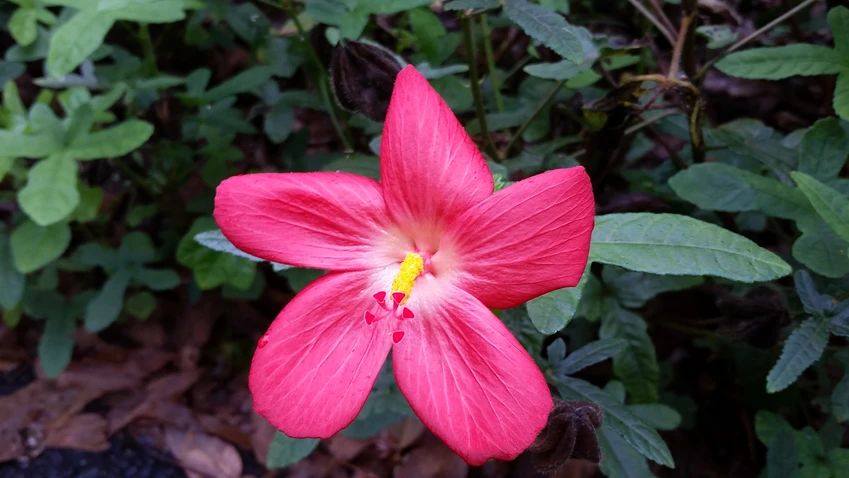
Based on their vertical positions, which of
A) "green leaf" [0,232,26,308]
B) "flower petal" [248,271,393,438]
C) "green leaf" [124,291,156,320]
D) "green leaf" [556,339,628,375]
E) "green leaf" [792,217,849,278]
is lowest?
"green leaf" [124,291,156,320]

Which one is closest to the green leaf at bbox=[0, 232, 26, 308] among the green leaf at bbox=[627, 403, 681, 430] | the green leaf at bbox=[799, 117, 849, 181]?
the green leaf at bbox=[627, 403, 681, 430]

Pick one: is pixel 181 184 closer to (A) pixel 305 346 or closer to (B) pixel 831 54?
(A) pixel 305 346

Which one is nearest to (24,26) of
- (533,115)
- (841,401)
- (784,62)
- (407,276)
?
(533,115)

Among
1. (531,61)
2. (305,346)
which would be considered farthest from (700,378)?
(305,346)

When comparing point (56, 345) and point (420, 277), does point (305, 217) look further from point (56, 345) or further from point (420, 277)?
point (56, 345)

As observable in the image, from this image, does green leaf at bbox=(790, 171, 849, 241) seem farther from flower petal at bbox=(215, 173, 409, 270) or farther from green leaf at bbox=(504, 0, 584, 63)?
flower petal at bbox=(215, 173, 409, 270)
